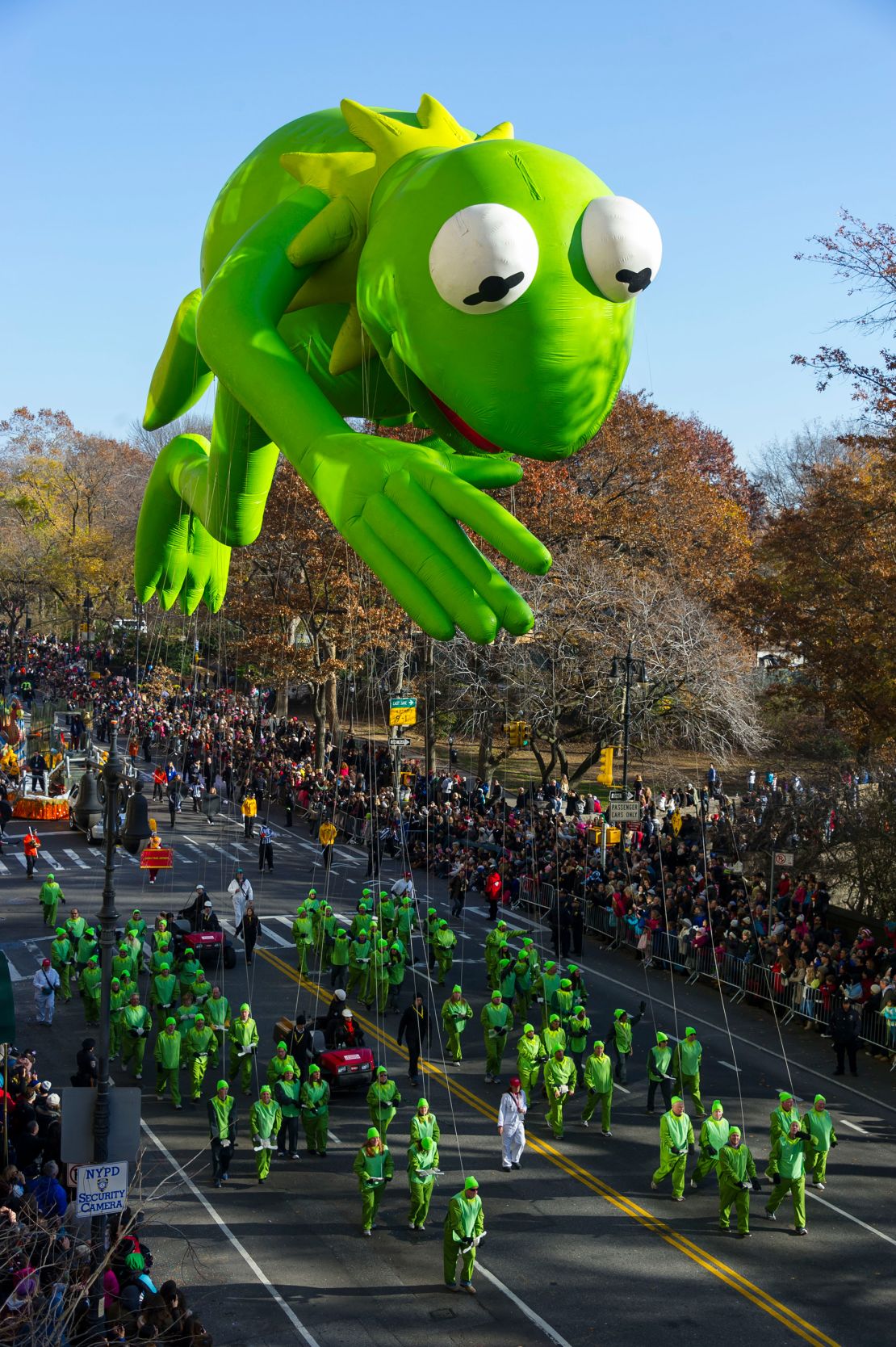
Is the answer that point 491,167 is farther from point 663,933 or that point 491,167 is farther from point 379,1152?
point 663,933

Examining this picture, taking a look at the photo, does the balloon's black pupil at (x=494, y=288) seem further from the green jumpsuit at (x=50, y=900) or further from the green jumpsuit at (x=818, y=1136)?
the green jumpsuit at (x=50, y=900)

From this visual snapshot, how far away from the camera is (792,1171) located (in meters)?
13.7

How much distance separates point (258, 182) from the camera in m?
10.6

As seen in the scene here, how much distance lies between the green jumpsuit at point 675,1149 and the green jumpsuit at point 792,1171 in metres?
0.97

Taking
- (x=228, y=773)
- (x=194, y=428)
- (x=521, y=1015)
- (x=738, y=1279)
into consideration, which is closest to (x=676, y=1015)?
(x=521, y=1015)

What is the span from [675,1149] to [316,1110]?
12.8ft

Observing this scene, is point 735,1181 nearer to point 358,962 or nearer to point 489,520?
point 489,520

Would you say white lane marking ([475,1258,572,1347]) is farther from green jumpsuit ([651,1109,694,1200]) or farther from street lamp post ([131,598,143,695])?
street lamp post ([131,598,143,695])

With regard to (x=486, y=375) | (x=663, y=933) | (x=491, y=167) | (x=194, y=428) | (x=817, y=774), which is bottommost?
(x=663, y=933)

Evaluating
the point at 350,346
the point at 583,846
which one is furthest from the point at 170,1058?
the point at 583,846

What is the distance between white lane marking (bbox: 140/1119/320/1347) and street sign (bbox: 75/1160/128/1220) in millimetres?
910

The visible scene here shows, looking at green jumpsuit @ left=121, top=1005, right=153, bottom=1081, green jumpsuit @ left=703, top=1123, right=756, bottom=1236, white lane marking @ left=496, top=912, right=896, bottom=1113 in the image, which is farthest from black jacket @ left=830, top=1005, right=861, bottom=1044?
green jumpsuit @ left=121, top=1005, right=153, bottom=1081

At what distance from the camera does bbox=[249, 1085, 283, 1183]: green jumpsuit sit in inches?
568

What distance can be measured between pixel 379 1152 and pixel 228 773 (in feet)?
75.5
